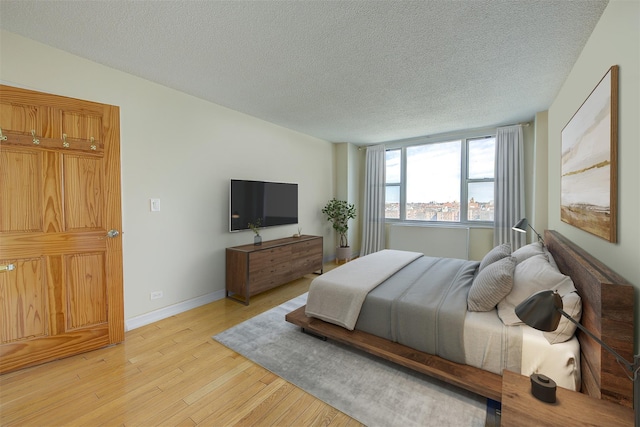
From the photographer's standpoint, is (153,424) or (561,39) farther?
(561,39)

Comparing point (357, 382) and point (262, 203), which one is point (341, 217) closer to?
point (262, 203)

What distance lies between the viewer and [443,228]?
15.8 feet

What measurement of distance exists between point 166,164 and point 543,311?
3304mm

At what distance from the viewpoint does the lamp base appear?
1066 mm

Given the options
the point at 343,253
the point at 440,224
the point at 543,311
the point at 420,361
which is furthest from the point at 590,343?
the point at 343,253

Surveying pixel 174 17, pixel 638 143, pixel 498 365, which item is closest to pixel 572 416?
pixel 498 365

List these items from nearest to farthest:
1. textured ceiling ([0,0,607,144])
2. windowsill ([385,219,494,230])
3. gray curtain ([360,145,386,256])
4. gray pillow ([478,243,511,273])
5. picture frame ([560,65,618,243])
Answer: picture frame ([560,65,618,243]) → textured ceiling ([0,0,607,144]) → gray pillow ([478,243,511,273]) → windowsill ([385,219,494,230]) → gray curtain ([360,145,386,256])

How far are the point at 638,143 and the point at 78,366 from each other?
12.4 ft

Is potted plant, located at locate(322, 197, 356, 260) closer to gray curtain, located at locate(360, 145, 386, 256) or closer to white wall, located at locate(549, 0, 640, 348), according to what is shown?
gray curtain, located at locate(360, 145, 386, 256)

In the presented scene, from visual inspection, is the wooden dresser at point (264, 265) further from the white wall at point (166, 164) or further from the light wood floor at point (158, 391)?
the light wood floor at point (158, 391)

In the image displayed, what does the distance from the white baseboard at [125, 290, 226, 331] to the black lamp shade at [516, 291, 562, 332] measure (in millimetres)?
3194

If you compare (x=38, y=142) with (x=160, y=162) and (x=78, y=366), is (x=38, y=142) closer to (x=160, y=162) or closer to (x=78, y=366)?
(x=160, y=162)

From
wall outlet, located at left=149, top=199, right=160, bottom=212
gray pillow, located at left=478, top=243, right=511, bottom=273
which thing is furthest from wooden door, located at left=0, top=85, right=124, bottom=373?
gray pillow, located at left=478, top=243, right=511, bottom=273

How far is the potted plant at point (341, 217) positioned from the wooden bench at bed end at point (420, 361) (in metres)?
2.96
